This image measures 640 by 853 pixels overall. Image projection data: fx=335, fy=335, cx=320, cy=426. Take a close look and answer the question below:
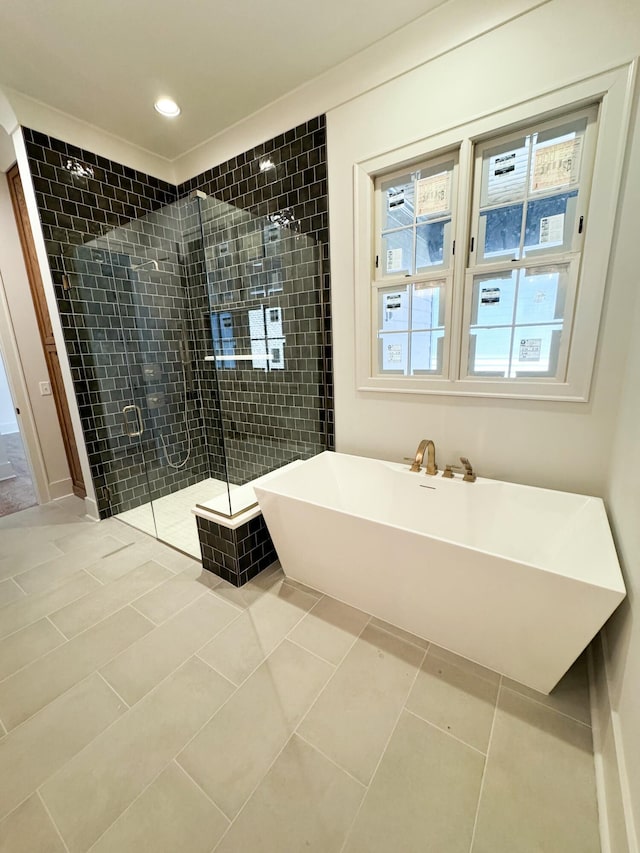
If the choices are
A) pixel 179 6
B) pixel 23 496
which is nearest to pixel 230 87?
pixel 179 6

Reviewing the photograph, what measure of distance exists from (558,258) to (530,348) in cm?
45

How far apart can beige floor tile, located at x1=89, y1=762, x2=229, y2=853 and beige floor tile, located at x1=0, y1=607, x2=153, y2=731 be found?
2.12ft

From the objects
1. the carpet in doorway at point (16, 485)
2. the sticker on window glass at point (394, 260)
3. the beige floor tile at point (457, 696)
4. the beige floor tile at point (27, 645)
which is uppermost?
the sticker on window glass at point (394, 260)

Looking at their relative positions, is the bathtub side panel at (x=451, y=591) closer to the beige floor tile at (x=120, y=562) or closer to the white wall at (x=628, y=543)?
the white wall at (x=628, y=543)

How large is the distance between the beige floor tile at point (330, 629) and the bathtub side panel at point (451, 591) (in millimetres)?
63

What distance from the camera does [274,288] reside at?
259cm

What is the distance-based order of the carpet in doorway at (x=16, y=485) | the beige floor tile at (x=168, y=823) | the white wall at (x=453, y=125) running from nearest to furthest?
1. the beige floor tile at (x=168, y=823)
2. the white wall at (x=453, y=125)
3. the carpet in doorway at (x=16, y=485)

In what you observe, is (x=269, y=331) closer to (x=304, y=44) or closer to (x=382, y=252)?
(x=382, y=252)

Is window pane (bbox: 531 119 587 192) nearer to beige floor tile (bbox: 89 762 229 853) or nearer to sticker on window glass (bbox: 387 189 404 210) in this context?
sticker on window glass (bbox: 387 189 404 210)

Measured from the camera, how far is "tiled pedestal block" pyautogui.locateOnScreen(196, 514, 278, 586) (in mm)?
2004

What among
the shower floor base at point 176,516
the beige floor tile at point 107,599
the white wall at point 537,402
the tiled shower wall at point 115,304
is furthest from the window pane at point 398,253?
the beige floor tile at point 107,599

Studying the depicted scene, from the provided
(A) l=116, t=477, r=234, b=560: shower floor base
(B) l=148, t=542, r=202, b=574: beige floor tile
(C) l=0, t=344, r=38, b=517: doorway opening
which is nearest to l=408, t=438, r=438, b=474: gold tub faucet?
(A) l=116, t=477, r=234, b=560: shower floor base

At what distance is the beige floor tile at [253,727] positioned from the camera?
3.69 ft

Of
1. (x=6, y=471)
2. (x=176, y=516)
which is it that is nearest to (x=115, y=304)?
(x=176, y=516)
